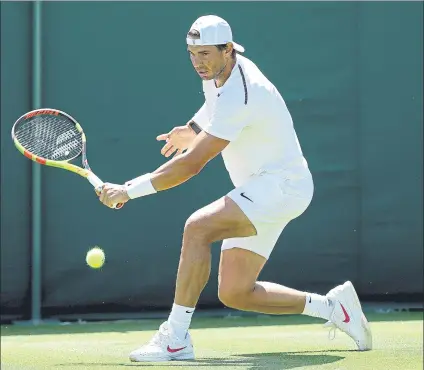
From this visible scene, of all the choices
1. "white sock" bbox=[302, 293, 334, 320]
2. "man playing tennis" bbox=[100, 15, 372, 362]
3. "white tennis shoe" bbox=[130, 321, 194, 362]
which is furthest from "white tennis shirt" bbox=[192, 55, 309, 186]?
"white tennis shoe" bbox=[130, 321, 194, 362]

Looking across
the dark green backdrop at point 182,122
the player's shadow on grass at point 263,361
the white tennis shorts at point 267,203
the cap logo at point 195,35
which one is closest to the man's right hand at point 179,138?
the white tennis shorts at point 267,203

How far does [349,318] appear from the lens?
18.5ft

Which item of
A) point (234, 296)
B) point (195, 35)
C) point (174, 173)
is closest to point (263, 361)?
point (234, 296)

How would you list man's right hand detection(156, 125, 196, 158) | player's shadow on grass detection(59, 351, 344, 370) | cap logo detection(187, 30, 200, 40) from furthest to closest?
man's right hand detection(156, 125, 196, 158) → cap logo detection(187, 30, 200, 40) → player's shadow on grass detection(59, 351, 344, 370)

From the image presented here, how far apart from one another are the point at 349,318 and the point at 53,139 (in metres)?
1.70

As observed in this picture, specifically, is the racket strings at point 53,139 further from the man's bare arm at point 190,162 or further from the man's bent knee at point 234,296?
the man's bent knee at point 234,296

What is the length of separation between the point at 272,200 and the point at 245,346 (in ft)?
3.50

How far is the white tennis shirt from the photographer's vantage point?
5.11 meters

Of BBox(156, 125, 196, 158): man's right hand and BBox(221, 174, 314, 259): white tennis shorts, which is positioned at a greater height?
BBox(156, 125, 196, 158): man's right hand

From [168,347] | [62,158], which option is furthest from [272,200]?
[62,158]

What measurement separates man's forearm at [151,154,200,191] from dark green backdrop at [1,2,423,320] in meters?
2.32

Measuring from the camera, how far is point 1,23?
7297 mm

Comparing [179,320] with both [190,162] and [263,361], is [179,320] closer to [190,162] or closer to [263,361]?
[263,361]

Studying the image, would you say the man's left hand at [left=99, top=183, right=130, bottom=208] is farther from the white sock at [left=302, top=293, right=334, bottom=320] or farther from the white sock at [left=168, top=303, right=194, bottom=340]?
the white sock at [left=302, top=293, right=334, bottom=320]
